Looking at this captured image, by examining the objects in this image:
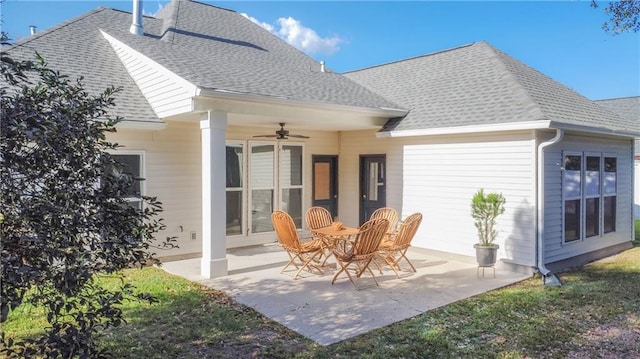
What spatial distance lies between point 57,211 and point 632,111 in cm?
2305

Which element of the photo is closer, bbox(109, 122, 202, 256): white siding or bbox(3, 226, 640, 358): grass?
bbox(3, 226, 640, 358): grass

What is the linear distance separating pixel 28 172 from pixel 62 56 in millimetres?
8036

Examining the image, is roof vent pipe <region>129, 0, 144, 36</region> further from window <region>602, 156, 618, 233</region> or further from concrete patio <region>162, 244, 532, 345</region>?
window <region>602, 156, 618, 233</region>

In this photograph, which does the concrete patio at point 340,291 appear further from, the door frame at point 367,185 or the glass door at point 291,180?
the glass door at point 291,180

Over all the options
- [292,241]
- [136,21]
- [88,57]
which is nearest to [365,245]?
[292,241]

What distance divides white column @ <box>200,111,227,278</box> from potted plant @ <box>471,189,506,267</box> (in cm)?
449

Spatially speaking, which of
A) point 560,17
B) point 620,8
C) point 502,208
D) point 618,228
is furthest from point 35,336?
point 560,17

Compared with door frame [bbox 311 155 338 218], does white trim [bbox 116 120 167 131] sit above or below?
above

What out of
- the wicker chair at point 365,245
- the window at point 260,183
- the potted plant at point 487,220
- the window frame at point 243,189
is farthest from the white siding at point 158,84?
the potted plant at point 487,220

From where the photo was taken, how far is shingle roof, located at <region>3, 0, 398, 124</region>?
8336mm

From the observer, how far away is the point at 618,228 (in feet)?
33.1

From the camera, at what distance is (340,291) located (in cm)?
659

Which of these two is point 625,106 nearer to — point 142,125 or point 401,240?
point 401,240

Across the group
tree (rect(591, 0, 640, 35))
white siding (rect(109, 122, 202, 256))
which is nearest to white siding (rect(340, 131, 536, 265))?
tree (rect(591, 0, 640, 35))
